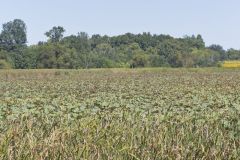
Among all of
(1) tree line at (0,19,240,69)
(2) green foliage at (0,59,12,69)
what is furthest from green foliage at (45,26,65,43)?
(2) green foliage at (0,59,12,69)

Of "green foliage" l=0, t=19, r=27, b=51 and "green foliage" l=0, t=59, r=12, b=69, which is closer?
"green foliage" l=0, t=59, r=12, b=69

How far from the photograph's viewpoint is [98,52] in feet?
470

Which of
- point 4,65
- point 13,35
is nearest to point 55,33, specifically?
point 13,35

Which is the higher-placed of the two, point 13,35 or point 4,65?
point 13,35

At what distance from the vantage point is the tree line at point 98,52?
106 m

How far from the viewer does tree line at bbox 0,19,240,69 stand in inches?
4159

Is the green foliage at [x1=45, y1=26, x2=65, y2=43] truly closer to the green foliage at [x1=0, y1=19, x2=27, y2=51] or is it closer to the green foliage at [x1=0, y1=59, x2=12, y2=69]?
the green foliage at [x1=0, y1=19, x2=27, y2=51]

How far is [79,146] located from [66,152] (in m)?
0.17

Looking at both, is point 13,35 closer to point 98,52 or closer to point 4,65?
point 98,52

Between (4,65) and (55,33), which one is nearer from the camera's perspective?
(4,65)

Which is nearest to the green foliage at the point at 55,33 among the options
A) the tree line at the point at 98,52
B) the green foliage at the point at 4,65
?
the tree line at the point at 98,52

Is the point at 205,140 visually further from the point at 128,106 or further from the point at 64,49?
the point at 64,49

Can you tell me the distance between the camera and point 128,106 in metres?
14.3

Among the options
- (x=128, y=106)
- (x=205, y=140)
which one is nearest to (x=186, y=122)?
(x=205, y=140)
